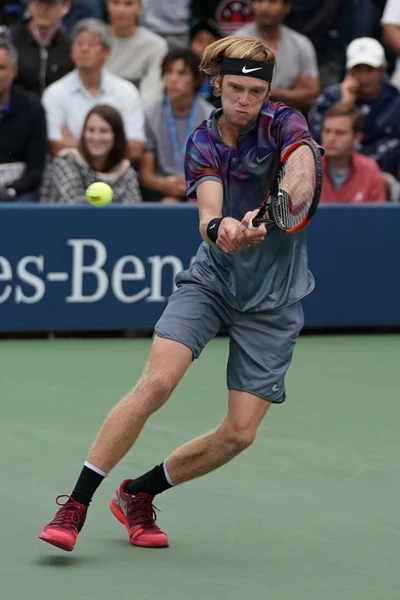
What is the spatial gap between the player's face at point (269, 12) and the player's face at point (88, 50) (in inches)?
59.0

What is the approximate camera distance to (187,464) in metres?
4.92

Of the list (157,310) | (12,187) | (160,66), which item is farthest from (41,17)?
(157,310)

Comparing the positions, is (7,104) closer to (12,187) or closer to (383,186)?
(12,187)

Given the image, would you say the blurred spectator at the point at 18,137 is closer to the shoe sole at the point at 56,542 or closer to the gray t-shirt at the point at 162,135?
the gray t-shirt at the point at 162,135

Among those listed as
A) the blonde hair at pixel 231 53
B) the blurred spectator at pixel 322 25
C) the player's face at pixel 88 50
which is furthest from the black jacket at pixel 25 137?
the blonde hair at pixel 231 53

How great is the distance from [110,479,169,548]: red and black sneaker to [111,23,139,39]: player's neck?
6140mm

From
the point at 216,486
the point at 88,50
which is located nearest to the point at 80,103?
the point at 88,50

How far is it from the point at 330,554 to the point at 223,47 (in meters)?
1.84

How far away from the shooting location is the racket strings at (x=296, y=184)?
4.56 meters

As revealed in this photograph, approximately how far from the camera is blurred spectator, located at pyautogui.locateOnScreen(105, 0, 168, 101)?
10523 mm

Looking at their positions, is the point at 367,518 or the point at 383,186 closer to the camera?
the point at 367,518

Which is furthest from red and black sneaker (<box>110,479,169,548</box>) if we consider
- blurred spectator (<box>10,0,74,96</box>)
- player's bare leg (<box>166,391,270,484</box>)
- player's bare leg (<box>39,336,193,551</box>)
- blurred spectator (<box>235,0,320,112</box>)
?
blurred spectator (<box>235,0,320,112</box>)

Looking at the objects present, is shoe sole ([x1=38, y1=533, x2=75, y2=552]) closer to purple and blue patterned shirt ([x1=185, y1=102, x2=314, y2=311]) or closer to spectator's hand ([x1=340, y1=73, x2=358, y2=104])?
purple and blue patterned shirt ([x1=185, y1=102, x2=314, y2=311])

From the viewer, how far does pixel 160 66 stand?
1041 centimetres
